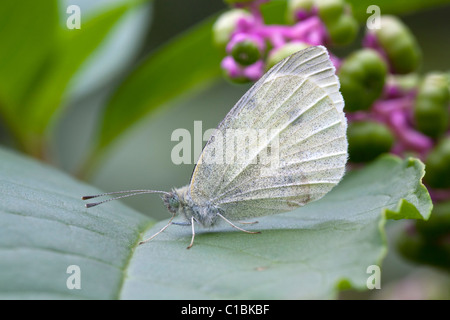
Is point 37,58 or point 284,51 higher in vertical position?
point 37,58

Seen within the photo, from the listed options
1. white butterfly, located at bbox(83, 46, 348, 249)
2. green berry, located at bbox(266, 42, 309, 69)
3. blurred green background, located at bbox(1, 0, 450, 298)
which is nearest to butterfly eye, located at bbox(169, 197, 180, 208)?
white butterfly, located at bbox(83, 46, 348, 249)

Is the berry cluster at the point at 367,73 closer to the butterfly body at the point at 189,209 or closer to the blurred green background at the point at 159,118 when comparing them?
the butterfly body at the point at 189,209

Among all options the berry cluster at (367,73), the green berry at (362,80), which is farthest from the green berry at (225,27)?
the green berry at (362,80)

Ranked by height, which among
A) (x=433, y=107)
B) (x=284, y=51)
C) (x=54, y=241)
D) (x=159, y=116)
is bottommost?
(x=54, y=241)

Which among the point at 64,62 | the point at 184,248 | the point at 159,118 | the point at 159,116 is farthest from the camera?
the point at 159,118

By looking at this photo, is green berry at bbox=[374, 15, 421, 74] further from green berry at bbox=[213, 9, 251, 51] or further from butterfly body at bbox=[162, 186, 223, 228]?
butterfly body at bbox=[162, 186, 223, 228]

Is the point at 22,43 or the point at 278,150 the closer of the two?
the point at 278,150

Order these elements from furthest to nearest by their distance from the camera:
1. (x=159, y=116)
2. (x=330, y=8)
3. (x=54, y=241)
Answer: (x=159, y=116)
(x=330, y=8)
(x=54, y=241)

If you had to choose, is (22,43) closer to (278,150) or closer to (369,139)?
(278,150)

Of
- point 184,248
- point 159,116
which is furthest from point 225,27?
point 159,116
